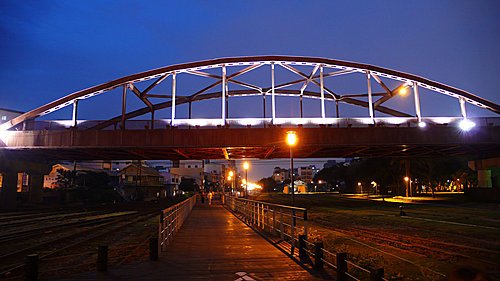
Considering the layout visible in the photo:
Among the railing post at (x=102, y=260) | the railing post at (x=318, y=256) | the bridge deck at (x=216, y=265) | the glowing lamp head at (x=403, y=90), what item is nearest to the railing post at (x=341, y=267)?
the bridge deck at (x=216, y=265)

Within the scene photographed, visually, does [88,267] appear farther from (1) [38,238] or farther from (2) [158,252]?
(1) [38,238]

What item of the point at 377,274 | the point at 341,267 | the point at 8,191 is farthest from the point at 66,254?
the point at 8,191

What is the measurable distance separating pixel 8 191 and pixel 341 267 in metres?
52.0

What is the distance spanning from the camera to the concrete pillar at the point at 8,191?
4741cm

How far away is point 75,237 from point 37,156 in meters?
35.6

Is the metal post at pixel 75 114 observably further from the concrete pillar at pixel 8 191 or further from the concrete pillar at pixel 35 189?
the concrete pillar at pixel 35 189

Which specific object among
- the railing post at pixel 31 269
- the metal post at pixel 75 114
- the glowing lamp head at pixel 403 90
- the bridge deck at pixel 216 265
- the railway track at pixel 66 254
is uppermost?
the glowing lamp head at pixel 403 90

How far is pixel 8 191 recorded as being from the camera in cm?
4791

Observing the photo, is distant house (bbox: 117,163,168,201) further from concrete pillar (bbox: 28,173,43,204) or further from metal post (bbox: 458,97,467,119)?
metal post (bbox: 458,97,467,119)

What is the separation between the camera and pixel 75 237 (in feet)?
62.2

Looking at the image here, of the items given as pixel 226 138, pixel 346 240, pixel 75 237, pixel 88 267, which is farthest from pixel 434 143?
pixel 88 267

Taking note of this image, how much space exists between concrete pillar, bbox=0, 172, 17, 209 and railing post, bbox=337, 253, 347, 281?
5105 centimetres

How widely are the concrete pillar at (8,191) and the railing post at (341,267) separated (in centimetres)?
5105

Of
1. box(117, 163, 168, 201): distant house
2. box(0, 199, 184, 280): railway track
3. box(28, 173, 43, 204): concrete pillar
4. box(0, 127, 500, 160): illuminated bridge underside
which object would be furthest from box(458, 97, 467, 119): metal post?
box(28, 173, 43, 204): concrete pillar
